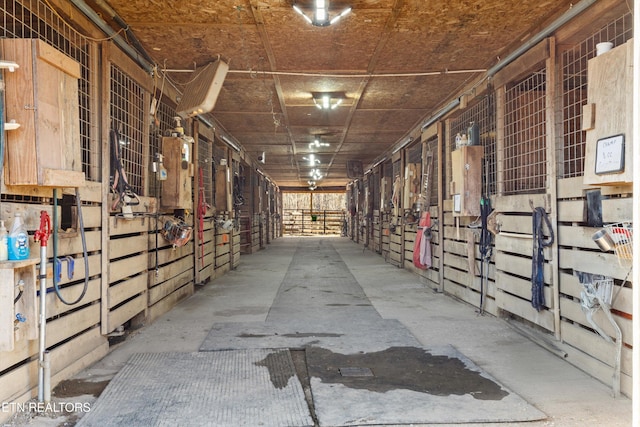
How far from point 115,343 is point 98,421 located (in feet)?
5.74

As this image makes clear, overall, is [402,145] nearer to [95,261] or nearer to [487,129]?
[487,129]

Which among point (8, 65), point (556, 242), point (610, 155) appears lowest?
point (556, 242)

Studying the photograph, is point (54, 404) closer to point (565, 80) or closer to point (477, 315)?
point (477, 315)

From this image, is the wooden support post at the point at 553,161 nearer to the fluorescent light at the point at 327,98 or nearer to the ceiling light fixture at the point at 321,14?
the ceiling light fixture at the point at 321,14

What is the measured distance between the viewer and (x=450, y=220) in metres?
6.40

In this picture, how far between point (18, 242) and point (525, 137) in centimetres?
417

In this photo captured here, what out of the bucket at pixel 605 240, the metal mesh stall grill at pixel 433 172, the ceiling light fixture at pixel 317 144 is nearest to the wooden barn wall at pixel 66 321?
the bucket at pixel 605 240

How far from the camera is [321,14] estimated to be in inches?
145

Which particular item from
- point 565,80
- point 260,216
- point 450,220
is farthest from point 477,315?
point 260,216

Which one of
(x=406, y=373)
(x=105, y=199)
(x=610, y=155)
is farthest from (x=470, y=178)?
(x=105, y=199)

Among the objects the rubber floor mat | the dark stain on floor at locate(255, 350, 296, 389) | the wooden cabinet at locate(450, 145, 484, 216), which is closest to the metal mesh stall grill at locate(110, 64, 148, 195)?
the rubber floor mat

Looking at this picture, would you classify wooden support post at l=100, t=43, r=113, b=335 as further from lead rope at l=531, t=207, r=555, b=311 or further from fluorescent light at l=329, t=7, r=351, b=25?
lead rope at l=531, t=207, r=555, b=311

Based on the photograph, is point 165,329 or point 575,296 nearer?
point 575,296

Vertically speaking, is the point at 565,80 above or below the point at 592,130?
above
